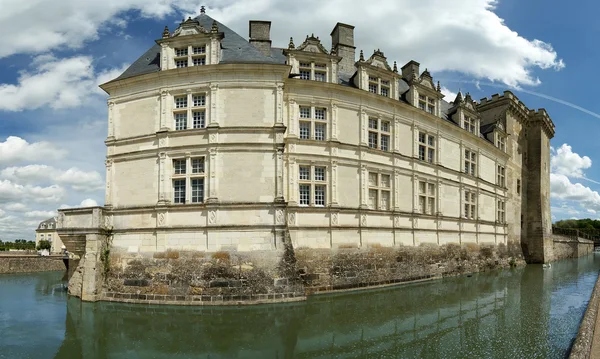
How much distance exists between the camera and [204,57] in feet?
54.4

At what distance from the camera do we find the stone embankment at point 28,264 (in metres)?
30.1

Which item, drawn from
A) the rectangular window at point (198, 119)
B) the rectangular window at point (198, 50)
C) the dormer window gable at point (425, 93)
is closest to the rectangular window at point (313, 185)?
the rectangular window at point (198, 119)

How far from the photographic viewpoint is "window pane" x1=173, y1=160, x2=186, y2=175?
53.5 feet

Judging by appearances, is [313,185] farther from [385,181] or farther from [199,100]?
[199,100]

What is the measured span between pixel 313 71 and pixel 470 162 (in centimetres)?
1448

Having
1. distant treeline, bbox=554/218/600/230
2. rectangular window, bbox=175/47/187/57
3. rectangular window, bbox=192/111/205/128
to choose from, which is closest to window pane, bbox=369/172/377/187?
rectangular window, bbox=192/111/205/128

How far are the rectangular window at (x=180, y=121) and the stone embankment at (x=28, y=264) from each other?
23.3m

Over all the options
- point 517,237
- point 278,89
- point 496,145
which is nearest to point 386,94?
point 278,89

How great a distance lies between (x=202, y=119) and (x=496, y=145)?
23.5 meters

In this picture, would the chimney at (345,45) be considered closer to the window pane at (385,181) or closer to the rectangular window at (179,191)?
the window pane at (385,181)

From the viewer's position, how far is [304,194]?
17.8 m

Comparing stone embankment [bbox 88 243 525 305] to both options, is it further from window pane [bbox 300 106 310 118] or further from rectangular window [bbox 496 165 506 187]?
rectangular window [bbox 496 165 506 187]

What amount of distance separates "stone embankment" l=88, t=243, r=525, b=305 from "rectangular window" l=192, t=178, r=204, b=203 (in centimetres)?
217

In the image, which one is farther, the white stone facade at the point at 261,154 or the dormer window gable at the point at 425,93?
the dormer window gable at the point at 425,93
